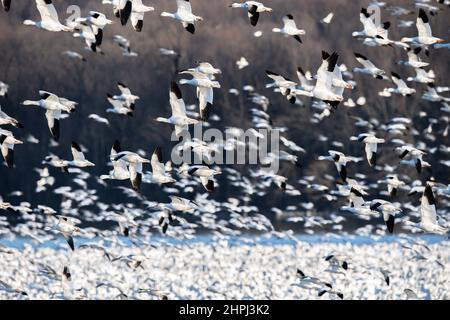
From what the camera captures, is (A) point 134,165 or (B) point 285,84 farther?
(B) point 285,84

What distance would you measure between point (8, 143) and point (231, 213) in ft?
37.2

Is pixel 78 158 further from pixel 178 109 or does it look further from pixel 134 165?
pixel 178 109

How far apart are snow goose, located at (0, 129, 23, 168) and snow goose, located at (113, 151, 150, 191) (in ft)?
6.19

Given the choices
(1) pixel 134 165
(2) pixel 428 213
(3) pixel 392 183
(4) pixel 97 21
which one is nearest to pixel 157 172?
(1) pixel 134 165

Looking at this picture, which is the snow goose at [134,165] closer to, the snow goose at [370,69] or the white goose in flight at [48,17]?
the white goose in flight at [48,17]

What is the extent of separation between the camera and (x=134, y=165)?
17.8 m

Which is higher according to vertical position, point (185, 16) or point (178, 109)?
point (185, 16)

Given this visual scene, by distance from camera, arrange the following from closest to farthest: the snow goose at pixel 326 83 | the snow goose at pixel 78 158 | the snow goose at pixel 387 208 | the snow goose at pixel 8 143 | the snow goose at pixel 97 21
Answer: the snow goose at pixel 326 83 → the snow goose at pixel 387 208 → the snow goose at pixel 8 143 → the snow goose at pixel 97 21 → the snow goose at pixel 78 158

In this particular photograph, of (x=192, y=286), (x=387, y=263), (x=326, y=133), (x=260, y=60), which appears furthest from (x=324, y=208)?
(x=192, y=286)

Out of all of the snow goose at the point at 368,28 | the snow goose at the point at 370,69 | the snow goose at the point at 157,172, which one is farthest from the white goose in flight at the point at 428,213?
the snow goose at the point at 157,172

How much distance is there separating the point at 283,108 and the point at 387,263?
13.2 meters

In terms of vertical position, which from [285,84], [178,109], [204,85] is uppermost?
[285,84]

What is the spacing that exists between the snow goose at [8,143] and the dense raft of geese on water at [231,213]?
0.11 feet

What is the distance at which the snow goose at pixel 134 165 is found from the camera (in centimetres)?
1691
